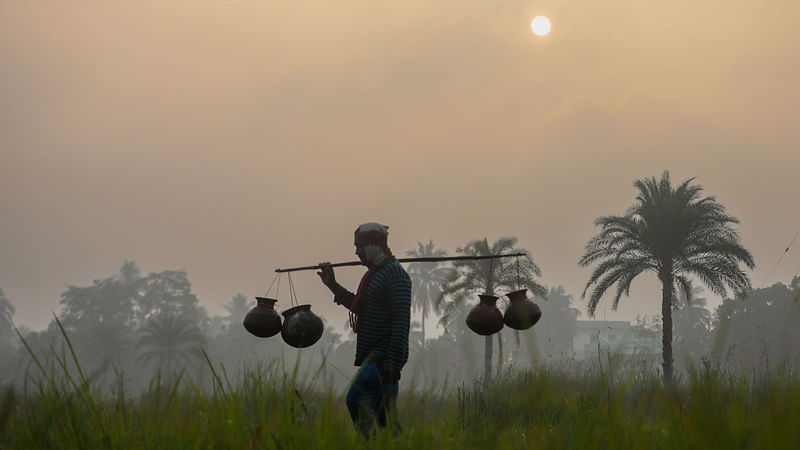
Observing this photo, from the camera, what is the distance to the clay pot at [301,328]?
5.10 meters

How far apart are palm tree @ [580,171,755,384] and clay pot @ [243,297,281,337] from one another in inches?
680

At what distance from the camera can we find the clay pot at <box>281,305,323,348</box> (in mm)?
5102

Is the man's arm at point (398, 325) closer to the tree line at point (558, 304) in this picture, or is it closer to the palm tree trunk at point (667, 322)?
the tree line at point (558, 304)

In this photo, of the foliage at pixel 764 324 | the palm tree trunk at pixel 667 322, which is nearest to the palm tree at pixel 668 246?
the palm tree trunk at pixel 667 322

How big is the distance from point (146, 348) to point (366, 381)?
2302 inches

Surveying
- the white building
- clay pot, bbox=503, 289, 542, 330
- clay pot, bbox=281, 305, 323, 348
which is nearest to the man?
clay pot, bbox=281, 305, 323, 348

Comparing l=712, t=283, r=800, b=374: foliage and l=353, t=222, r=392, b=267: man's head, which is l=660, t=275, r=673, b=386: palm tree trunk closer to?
l=712, t=283, r=800, b=374: foliage

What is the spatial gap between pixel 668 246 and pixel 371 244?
1940 cm

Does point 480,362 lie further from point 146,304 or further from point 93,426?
point 93,426

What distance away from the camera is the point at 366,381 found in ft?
14.7

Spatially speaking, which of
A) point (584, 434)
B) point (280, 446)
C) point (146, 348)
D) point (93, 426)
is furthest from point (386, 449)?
point (146, 348)

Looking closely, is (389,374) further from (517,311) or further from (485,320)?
(517,311)

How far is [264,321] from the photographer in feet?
18.2

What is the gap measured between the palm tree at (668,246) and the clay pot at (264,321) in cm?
1728
